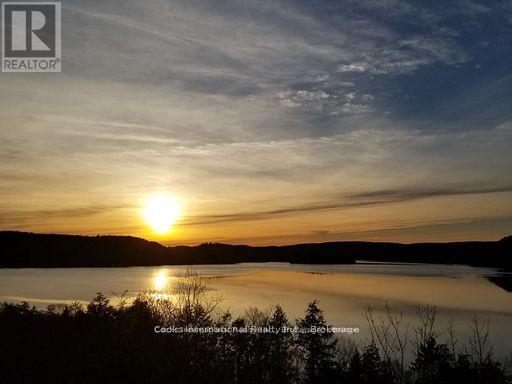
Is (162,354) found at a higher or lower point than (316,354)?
higher

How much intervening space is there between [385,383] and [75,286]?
119 metres

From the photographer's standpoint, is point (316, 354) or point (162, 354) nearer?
point (162, 354)

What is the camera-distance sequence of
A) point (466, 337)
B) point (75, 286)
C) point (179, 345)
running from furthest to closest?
1. point (75, 286)
2. point (466, 337)
3. point (179, 345)

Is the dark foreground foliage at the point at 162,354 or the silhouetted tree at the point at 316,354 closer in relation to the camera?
the dark foreground foliage at the point at 162,354

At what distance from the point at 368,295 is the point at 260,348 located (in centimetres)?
7512

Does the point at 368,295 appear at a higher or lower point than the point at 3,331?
lower

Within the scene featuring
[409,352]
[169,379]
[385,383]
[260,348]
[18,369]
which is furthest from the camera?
[409,352]

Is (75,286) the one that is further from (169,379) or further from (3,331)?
(169,379)

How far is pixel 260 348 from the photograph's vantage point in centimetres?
5353

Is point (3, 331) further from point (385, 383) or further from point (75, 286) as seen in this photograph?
point (75, 286)

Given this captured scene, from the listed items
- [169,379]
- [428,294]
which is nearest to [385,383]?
[169,379]

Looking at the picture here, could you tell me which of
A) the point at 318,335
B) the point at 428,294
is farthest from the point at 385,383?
the point at 428,294

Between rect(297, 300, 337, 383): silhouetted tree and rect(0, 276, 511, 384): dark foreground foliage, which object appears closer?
rect(0, 276, 511, 384): dark foreground foliage

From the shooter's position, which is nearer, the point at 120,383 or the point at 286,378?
the point at 120,383
